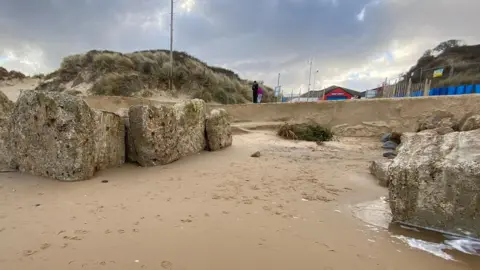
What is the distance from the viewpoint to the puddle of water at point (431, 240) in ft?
6.14

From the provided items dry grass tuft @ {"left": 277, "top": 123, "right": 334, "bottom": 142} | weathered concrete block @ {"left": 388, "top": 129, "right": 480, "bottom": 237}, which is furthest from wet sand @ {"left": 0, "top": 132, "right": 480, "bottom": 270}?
dry grass tuft @ {"left": 277, "top": 123, "right": 334, "bottom": 142}

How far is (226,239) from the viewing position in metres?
1.99

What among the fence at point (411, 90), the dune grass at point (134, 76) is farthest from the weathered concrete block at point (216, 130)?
the fence at point (411, 90)

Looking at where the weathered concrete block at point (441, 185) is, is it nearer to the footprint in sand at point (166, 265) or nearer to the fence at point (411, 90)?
the footprint in sand at point (166, 265)

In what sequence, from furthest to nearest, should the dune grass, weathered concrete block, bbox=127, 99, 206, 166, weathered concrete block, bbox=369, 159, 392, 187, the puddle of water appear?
the dune grass
weathered concrete block, bbox=127, 99, 206, 166
weathered concrete block, bbox=369, 159, 392, 187
the puddle of water

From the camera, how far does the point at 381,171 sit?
3656 mm

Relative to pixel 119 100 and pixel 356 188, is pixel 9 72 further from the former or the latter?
pixel 356 188

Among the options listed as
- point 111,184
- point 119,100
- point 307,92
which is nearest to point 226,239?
point 111,184

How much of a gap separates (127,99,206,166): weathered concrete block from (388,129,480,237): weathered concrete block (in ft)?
10.3

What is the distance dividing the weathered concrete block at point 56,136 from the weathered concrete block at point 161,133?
544 mm

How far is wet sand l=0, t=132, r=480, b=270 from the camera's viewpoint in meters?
1.74

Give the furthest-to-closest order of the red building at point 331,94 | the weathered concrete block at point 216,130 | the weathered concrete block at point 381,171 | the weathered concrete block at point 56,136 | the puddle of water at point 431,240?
the red building at point 331,94, the weathered concrete block at point 216,130, the weathered concrete block at point 381,171, the weathered concrete block at point 56,136, the puddle of water at point 431,240

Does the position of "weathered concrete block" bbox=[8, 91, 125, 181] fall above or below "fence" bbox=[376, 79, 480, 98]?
below

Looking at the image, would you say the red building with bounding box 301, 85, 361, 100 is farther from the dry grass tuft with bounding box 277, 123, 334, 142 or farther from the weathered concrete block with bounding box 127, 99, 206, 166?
the weathered concrete block with bounding box 127, 99, 206, 166
